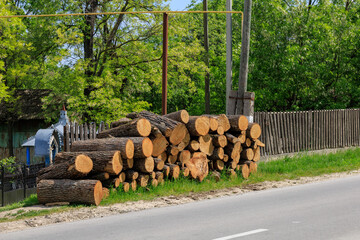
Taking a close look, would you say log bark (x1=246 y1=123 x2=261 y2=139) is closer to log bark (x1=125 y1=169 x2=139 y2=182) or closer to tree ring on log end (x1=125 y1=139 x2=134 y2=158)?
log bark (x1=125 y1=169 x2=139 y2=182)

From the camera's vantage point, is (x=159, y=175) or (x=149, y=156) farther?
(x=159, y=175)

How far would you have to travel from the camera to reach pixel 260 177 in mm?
15320

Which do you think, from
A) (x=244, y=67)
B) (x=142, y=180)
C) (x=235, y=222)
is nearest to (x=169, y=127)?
(x=142, y=180)

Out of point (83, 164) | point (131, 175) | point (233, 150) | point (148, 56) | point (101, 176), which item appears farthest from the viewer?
point (148, 56)

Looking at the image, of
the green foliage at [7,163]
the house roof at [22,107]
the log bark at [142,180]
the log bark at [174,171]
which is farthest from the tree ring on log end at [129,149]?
the house roof at [22,107]

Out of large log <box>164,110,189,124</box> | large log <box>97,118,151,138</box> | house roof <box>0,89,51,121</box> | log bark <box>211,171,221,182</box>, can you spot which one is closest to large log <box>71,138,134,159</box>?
large log <box>97,118,151,138</box>

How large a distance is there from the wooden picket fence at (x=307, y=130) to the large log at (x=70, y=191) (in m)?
5.27

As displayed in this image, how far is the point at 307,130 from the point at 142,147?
11.3 m

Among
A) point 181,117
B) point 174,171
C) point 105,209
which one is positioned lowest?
point 105,209

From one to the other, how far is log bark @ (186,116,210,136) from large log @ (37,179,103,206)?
3538mm

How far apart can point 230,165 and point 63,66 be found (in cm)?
1633

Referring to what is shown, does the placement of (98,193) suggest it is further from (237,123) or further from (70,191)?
(237,123)

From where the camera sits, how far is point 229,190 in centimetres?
1348

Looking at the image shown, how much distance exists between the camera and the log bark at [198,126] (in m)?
13.9
